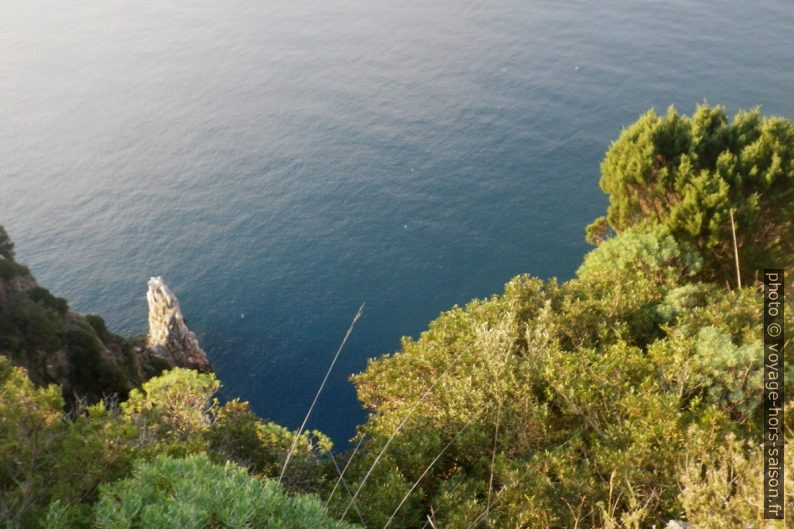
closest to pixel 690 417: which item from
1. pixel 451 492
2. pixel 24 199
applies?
pixel 451 492

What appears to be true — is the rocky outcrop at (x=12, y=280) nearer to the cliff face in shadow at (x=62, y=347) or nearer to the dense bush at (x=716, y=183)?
the cliff face in shadow at (x=62, y=347)

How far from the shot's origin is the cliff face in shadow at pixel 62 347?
38844mm

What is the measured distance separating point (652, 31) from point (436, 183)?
190ft

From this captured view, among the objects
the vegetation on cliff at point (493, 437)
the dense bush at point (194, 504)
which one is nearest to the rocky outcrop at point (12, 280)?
the vegetation on cliff at point (493, 437)

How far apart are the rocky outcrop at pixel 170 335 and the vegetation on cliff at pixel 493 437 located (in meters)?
33.5

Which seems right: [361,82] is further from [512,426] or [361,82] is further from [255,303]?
[512,426]

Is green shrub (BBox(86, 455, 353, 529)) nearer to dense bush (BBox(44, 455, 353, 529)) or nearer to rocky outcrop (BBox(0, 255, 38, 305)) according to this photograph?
dense bush (BBox(44, 455, 353, 529))

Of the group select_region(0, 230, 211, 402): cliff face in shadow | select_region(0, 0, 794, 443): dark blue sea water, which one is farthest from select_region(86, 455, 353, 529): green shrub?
select_region(0, 0, 794, 443): dark blue sea water

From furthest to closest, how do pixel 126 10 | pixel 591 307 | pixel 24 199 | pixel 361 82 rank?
pixel 126 10 < pixel 361 82 < pixel 24 199 < pixel 591 307

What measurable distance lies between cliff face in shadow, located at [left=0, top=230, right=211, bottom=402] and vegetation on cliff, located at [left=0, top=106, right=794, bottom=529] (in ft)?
73.7

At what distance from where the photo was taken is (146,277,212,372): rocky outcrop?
5328 cm

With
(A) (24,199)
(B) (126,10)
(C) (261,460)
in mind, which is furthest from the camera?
(B) (126,10)

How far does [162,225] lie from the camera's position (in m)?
73.8

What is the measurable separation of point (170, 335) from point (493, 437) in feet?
144
